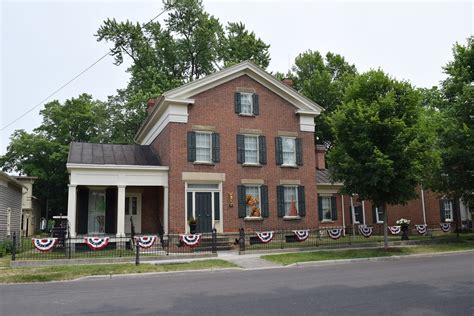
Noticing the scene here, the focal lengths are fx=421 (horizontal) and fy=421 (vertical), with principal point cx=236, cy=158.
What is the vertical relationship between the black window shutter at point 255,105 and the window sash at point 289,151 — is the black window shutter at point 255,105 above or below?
above

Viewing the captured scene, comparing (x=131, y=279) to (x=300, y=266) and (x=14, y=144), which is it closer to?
(x=300, y=266)

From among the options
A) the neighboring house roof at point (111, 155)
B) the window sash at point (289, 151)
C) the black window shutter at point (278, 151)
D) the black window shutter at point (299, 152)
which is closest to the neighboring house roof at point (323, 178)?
the black window shutter at point (299, 152)

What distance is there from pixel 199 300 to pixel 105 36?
124ft

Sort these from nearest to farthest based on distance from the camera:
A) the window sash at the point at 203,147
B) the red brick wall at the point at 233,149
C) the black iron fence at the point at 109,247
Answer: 1. the black iron fence at the point at 109,247
2. the red brick wall at the point at 233,149
3. the window sash at the point at 203,147

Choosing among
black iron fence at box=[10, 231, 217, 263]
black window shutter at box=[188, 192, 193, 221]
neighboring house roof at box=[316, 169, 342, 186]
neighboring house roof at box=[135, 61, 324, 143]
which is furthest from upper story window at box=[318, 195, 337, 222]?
black window shutter at box=[188, 192, 193, 221]

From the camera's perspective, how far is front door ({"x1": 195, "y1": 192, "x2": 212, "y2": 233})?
70.8ft

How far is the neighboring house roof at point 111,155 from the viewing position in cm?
2161

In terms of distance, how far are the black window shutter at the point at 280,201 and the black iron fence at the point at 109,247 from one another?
4446 millimetres

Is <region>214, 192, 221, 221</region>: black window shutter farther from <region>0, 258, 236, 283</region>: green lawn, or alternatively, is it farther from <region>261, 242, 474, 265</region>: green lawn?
<region>0, 258, 236, 283</region>: green lawn

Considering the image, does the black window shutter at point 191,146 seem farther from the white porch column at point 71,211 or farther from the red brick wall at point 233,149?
the white porch column at point 71,211

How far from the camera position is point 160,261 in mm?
16484

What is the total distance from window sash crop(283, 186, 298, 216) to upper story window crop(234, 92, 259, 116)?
15.4 feet

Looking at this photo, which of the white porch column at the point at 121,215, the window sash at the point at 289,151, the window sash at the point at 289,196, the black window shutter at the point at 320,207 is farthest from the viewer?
the black window shutter at the point at 320,207

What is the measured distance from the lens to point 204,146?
2244 centimetres
